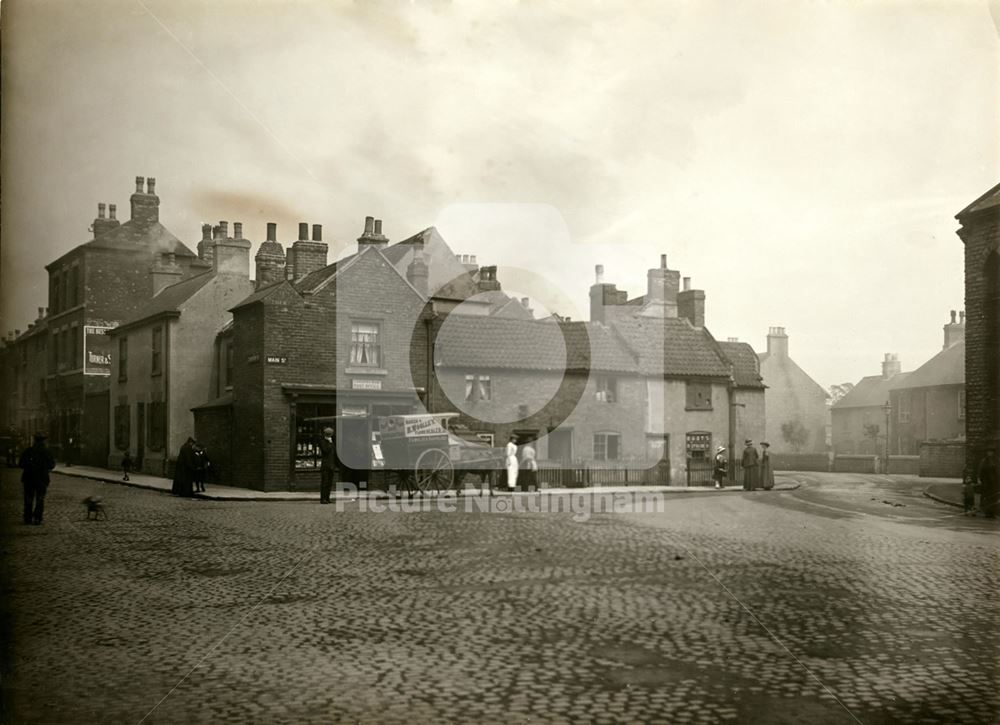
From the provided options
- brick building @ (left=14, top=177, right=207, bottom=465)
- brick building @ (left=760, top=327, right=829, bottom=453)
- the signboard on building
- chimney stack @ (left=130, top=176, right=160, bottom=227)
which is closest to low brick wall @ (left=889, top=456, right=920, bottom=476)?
brick building @ (left=760, top=327, right=829, bottom=453)

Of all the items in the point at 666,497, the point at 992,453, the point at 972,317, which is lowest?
the point at 666,497

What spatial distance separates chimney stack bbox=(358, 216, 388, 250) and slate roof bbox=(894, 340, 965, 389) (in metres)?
28.8

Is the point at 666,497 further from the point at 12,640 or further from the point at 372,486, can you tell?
the point at 12,640

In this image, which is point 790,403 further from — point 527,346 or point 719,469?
point 527,346

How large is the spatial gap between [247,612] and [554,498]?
50.3 feet

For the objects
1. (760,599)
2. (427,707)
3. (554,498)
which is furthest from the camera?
(554,498)

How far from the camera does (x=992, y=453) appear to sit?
1961cm

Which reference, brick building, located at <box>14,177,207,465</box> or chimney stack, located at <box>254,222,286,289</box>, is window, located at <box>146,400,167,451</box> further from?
brick building, located at <box>14,177,207,465</box>

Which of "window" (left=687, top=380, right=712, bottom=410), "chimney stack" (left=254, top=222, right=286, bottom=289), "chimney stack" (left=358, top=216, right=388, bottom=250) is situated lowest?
"window" (left=687, top=380, right=712, bottom=410)

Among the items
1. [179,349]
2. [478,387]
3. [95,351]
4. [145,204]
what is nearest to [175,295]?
[179,349]

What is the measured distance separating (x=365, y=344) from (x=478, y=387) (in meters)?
5.00

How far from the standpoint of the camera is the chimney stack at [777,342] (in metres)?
64.7

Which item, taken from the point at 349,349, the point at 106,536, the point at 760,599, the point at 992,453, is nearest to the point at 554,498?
the point at 349,349

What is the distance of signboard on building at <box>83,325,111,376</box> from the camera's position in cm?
1181
